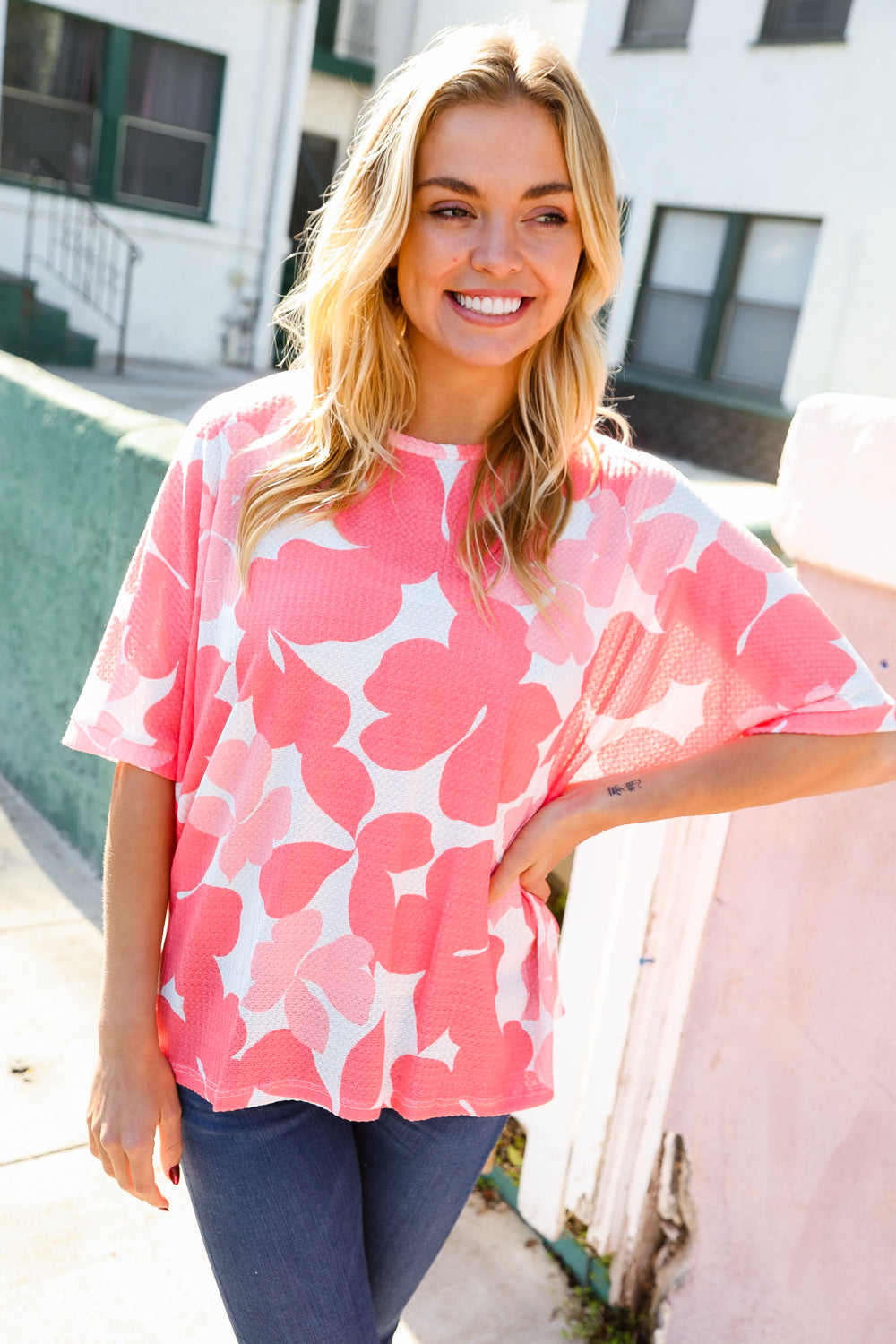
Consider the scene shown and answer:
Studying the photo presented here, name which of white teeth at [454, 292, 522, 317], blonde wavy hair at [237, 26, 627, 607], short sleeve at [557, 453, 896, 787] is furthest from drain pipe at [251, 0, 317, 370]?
short sleeve at [557, 453, 896, 787]

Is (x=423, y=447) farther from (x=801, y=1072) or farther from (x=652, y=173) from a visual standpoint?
(x=652, y=173)

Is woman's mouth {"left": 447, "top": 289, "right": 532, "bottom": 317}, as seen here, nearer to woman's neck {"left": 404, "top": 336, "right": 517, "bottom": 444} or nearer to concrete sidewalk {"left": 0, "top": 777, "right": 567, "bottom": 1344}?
woman's neck {"left": 404, "top": 336, "right": 517, "bottom": 444}

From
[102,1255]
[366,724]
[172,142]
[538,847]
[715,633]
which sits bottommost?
[102,1255]

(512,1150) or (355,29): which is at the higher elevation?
(355,29)

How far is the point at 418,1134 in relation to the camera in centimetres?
166

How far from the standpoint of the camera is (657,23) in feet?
48.5

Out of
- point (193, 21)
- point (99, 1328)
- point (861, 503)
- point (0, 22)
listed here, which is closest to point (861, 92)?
point (193, 21)

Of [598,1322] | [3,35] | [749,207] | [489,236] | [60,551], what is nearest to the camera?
[489,236]

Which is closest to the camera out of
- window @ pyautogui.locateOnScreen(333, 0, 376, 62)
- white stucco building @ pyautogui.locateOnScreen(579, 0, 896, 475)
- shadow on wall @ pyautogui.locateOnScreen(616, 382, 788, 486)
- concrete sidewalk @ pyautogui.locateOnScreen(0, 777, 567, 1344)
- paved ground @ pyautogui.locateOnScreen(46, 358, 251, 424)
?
concrete sidewalk @ pyautogui.locateOnScreen(0, 777, 567, 1344)

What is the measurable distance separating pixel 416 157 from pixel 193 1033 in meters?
1.19

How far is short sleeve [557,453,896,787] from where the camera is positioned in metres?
1.66

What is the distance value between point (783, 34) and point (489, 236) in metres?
14.1

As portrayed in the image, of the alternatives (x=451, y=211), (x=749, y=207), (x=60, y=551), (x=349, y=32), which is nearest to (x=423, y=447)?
(x=451, y=211)

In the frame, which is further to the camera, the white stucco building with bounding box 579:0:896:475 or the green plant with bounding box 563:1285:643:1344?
the white stucco building with bounding box 579:0:896:475
